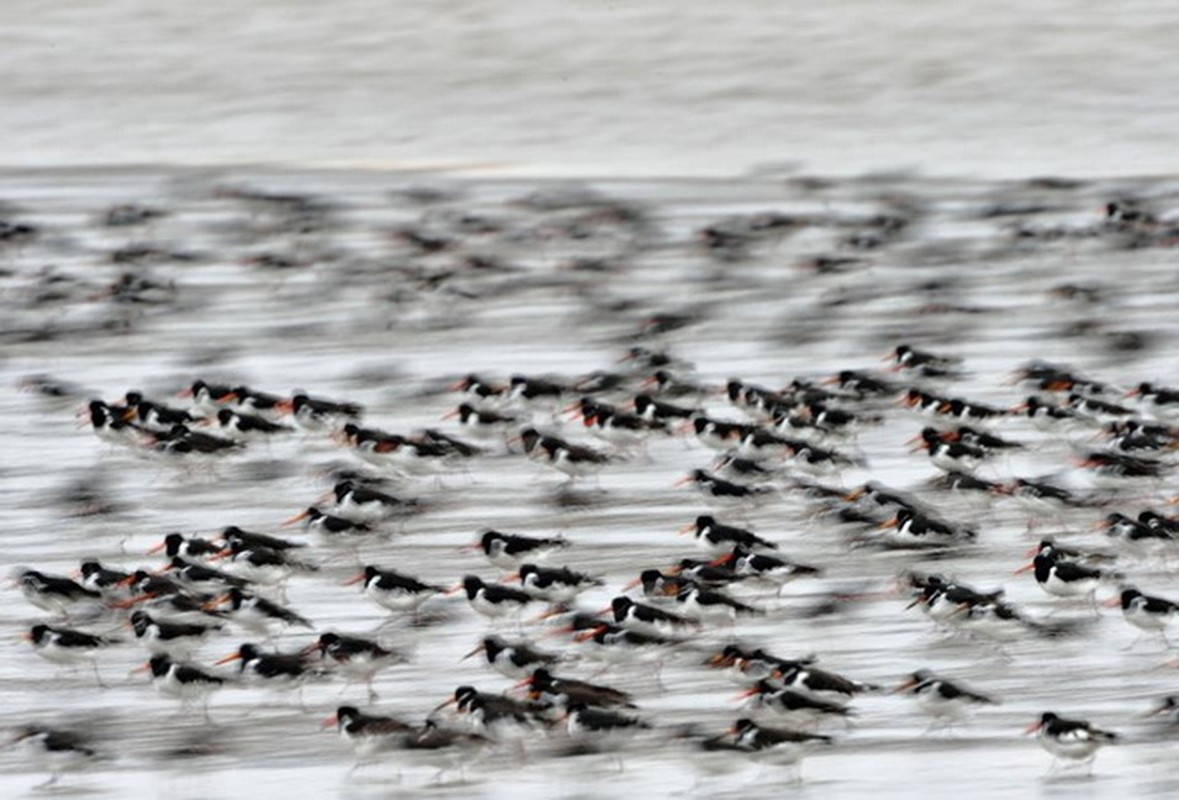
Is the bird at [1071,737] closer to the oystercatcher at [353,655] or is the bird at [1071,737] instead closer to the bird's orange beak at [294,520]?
the oystercatcher at [353,655]

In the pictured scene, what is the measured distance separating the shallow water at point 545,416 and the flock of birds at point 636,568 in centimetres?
12

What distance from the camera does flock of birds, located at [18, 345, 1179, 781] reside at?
10336 mm

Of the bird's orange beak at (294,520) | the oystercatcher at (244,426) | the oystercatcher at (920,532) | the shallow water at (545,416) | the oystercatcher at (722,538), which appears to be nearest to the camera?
the shallow water at (545,416)

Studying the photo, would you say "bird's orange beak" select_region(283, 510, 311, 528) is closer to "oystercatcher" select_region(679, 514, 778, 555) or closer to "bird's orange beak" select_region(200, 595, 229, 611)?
"bird's orange beak" select_region(200, 595, 229, 611)

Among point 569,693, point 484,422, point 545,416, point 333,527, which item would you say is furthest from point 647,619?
point 545,416

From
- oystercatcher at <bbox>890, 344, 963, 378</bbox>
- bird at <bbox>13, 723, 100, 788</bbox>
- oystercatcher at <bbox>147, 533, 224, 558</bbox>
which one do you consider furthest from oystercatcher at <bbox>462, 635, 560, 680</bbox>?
oystercatcher at <bbox>890, 344, 963, 378</bbox>

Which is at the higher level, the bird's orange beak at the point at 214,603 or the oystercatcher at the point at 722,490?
the bird's orange beak at the point at 214,603

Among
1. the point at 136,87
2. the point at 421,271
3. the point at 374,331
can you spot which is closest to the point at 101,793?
the point at 374,331

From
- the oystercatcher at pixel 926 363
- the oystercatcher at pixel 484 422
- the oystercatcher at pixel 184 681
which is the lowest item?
the oystercatcher at pixel 926 363

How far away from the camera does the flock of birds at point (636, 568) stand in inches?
407

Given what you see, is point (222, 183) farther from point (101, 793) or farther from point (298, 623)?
point (101, 793)

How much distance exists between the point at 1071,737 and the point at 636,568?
374cm

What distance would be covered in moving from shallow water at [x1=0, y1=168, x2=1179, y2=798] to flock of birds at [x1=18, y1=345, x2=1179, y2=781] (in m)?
0.12

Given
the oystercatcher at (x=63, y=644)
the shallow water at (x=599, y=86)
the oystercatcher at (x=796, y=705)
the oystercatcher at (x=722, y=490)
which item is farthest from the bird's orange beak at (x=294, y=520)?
the shallow water at (x=599, y=86)
